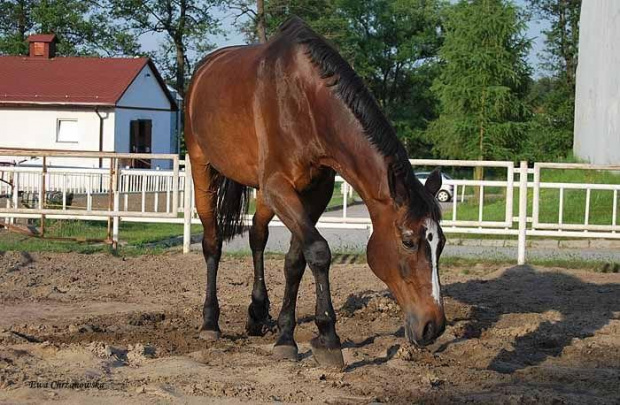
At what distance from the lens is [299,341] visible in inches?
254

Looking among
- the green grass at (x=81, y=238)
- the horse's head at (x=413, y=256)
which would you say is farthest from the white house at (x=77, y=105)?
the horse's head at (x=413, y=256)

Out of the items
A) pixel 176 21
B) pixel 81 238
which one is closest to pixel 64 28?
pixel 176 21

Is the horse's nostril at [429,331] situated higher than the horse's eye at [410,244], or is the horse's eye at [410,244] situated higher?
the horse's eye at [410,244]

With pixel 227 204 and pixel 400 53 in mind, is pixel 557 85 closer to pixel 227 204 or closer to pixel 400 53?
pixel 400 53

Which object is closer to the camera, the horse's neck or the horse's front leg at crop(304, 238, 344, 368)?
the horse's neck

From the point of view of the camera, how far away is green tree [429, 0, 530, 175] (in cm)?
3222

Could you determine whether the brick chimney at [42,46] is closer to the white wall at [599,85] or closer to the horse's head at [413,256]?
the white wall at [599,85]

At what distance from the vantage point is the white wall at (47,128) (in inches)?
1331

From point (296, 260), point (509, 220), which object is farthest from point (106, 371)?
point (509, 220)

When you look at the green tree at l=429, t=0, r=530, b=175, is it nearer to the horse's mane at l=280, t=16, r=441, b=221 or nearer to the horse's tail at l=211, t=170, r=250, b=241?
the horse's tail at l=211, t=170, r=250, b=241

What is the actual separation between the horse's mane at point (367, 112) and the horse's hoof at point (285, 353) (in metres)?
1.44

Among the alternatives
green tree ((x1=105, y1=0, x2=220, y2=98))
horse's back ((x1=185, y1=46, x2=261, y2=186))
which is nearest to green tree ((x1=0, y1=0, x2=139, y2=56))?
green tree ((x1=105, y1=0, x2=220, y2=98))

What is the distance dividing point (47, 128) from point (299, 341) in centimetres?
2974

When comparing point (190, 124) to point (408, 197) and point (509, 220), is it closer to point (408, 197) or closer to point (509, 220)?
point (408, 197)
